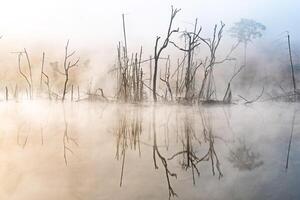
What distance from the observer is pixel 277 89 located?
54.8 inches

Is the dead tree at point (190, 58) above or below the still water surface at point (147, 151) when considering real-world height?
above

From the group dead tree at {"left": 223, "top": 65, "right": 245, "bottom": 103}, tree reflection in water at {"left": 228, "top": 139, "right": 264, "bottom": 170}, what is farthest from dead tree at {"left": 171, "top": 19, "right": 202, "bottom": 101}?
tree reflection in water at {"left": 228, "top": 139, "right": 264, "bottom": 170}

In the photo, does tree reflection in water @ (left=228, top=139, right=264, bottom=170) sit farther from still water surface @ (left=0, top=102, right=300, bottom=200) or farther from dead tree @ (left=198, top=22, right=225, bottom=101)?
dead tree @ (left=198, top=22, right=225, bottom=101)

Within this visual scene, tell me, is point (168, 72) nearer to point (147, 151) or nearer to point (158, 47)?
point (158, 47)

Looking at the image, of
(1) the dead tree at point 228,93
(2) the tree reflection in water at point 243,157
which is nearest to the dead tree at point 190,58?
(1) the dead tree at point 228,93

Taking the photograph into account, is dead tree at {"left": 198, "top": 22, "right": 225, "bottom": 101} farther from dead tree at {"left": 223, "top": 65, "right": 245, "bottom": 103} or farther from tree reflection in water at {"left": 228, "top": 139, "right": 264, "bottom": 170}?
tree reflection in water at {"left": 228, "top": 139, "right": 264, "bottom": 170}

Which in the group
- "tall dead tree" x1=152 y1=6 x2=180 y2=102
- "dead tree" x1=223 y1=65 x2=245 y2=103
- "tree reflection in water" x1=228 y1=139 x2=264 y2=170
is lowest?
"tree reflection in water" x1=228 y1=139 x2=264 y2=170

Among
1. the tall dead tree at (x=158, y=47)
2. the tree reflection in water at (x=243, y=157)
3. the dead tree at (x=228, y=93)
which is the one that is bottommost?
the tree reflection in water at (x=243, y=157)

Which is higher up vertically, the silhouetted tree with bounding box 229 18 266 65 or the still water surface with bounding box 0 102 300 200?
the silhouetted tree with bounding box 229 18 266 65

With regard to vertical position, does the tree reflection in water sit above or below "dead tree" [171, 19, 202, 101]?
below

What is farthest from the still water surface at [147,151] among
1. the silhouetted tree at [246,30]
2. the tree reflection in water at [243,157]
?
the silhouetted tree at [246,30]

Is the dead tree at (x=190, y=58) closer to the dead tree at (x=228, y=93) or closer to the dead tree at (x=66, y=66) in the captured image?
the dead tree at (x=228, y=93)

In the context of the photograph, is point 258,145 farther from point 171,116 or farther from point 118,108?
point 118,108

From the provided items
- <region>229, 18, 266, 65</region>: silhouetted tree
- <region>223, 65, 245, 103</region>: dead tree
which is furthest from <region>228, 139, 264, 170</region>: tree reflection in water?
<region>229, 18, 266, 65</region>: silhouetted tree
